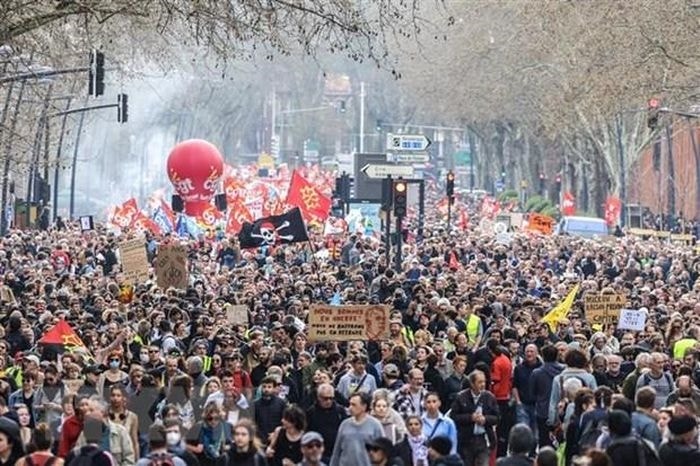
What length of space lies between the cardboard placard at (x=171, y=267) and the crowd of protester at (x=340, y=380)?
10.7 inches

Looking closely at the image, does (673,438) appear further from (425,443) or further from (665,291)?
(665,291)

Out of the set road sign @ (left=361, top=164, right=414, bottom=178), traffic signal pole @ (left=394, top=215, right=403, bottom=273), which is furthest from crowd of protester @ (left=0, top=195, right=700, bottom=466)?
road sign @ (left=361, top=164, right=414, bottom=178)

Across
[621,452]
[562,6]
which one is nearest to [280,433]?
[621,452]

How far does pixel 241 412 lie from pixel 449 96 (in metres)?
73.0

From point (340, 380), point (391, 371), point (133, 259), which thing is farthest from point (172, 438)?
point (133, 259)

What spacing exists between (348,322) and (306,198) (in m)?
24.9

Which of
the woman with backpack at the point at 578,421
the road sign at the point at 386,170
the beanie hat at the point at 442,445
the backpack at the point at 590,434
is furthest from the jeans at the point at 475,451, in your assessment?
the road sign at the point at 386,170

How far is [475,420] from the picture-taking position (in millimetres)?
17297

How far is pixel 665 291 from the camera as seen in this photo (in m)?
31.2

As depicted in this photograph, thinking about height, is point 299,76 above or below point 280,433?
above

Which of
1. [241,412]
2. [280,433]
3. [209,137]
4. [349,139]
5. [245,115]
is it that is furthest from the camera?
[349,139]

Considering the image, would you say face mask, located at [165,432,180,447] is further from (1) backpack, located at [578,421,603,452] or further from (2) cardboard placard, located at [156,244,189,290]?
(2) cardboard placard, located at [156,244,189,290]

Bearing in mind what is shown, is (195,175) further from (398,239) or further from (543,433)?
(543,433)

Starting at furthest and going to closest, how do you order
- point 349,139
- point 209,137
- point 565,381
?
point 349,139
point 209,137
point 565,381
